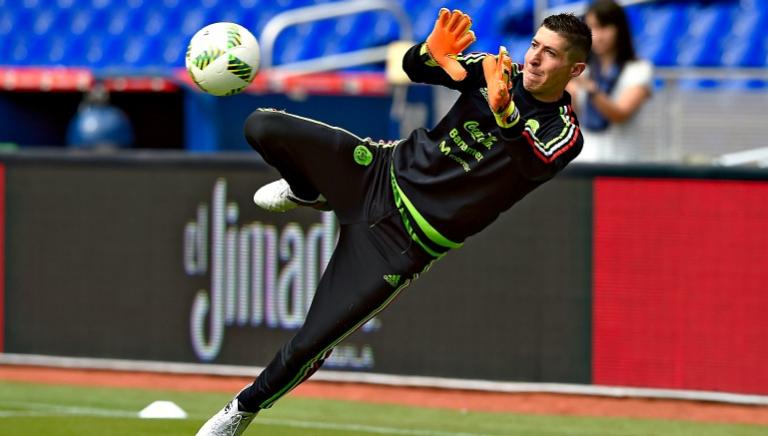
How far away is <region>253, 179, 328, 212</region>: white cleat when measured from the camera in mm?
7234

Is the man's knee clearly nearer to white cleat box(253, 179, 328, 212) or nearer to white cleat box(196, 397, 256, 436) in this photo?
white cleat box(196, 397, 256, 436)

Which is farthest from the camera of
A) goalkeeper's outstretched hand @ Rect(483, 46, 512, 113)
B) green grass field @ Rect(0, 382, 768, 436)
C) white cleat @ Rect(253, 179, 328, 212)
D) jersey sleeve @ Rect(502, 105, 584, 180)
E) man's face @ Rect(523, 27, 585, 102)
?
green grass field @ Rect(0, 382, 768, 436)

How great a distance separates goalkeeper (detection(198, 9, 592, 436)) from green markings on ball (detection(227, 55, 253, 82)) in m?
0.22

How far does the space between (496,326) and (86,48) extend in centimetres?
922

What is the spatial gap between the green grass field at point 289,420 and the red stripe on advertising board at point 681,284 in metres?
0.53

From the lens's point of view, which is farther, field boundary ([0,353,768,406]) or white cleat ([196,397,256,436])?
field boundary ([0,353,768,406])

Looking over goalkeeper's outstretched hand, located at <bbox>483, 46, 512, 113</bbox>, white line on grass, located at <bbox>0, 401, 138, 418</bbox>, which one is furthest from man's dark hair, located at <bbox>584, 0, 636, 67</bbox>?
white line on grass, located at <bbox>0, 401, 138, 418</bbox>

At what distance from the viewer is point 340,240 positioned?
22.8ft

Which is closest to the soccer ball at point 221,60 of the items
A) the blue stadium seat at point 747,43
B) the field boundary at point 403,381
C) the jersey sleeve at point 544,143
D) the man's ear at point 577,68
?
the jersey sleeve at point 544,143

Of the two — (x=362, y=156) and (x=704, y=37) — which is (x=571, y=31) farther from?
(x=704, y=37)

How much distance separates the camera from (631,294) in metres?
9.53

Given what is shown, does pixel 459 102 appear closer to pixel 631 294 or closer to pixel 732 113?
pixel 631 294

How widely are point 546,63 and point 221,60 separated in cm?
160

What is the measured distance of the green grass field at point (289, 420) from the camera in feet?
26.7
